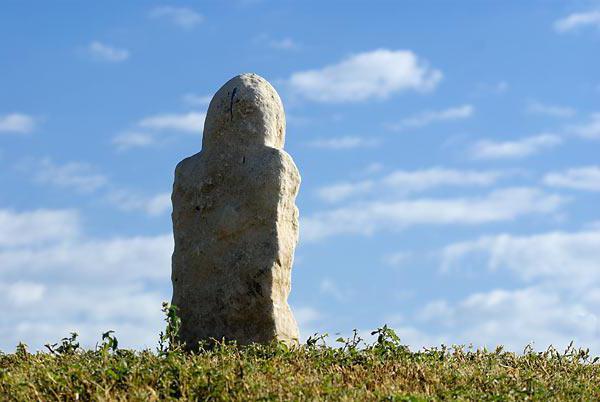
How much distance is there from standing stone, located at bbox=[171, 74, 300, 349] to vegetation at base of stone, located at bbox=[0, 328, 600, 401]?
59cm

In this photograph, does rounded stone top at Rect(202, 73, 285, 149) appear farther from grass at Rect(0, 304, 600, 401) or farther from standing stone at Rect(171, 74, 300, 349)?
grass at Rect(0, 304, 600, 401)

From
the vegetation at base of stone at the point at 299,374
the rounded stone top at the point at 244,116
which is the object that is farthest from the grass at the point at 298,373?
the rounded stone top at the point at 244,116

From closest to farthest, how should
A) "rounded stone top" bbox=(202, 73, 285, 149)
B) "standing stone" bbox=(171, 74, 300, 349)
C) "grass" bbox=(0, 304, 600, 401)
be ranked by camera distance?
"grass" bbox=(0, 304, 600, 401) → "standing stone" bbox=(171, 74, 300, 349) → "rounded stone top" bbox=(202, 73, 285, 149)

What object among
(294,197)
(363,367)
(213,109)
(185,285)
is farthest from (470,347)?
(213,109)

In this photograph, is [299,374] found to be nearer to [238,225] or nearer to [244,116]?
[238,225]

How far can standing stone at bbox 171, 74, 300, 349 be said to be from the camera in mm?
11664

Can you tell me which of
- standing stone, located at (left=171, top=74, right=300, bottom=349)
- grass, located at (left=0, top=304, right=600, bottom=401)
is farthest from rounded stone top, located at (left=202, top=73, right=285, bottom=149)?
grass, located at (left=0, top=304, right=600, bottom=401)

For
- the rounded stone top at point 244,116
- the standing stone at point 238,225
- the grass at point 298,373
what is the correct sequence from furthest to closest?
1. the rounded stone top at point 244,116
2. the standing stone at point 238,225
3. the grass at point 298,373

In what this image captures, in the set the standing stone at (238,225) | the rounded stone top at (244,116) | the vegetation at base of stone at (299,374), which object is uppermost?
the rounded stone top at (244,116)

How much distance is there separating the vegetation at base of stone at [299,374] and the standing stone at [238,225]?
1.94 feet

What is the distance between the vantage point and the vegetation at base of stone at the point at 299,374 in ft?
27.0

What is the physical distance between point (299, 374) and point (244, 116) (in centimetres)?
432

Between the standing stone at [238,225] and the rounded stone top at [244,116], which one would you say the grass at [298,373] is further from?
the rounded stone top at [244,116]

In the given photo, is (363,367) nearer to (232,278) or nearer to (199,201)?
(232,278)
